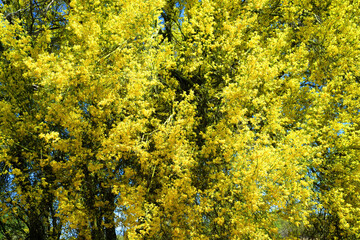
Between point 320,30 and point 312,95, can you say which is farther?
point 320,30

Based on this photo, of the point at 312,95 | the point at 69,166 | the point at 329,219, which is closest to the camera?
the point at 69,166

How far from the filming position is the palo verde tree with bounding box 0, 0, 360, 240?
5.21 meters

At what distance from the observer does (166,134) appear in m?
5.47

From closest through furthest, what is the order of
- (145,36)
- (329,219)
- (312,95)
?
(145,36), (312,95), (329,219)

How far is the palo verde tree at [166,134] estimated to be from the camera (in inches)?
205

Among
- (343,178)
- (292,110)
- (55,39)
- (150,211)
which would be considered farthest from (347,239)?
(55,39)

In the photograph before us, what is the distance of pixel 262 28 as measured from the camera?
8.52 metres

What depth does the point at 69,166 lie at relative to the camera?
5.91m

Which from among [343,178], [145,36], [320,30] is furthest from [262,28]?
[343,178]

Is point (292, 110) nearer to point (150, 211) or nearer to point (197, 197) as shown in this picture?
point (197, 197)

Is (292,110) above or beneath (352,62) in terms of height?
beneath

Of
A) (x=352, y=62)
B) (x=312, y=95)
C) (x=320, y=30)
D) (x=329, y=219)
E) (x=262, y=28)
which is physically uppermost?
(x=262, y=28)

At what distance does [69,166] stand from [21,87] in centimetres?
271

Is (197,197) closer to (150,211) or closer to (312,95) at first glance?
(150,211)
